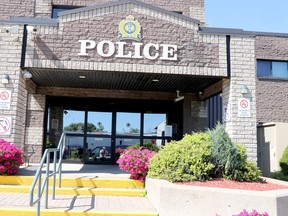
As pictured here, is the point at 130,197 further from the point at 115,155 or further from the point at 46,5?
the point at 46,5

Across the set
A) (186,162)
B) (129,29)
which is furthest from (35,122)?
(186,162)

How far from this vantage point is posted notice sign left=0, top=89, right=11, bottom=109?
8.74 metres

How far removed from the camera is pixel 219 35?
32.0 feet

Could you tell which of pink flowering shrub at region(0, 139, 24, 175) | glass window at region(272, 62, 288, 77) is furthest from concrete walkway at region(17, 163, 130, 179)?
glass window at region(272, 62, 288, 77)

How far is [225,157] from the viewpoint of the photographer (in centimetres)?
695

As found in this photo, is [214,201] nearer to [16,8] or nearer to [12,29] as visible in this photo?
[12,29]

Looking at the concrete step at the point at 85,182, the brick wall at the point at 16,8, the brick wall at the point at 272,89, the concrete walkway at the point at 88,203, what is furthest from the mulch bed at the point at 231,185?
the brick wall at the point at 16,8

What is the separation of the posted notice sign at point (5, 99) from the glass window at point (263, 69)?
13.1m

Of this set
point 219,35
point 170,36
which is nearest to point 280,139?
point 219,35

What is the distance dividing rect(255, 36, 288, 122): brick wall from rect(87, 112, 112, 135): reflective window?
7869mm

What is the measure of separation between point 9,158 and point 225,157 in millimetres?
5350

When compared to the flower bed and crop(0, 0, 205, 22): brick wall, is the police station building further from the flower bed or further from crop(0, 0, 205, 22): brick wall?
crop(0, 0, 205, 22): brick wall

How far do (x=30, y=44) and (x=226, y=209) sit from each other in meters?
6.87

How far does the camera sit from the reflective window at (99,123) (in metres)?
13.9
